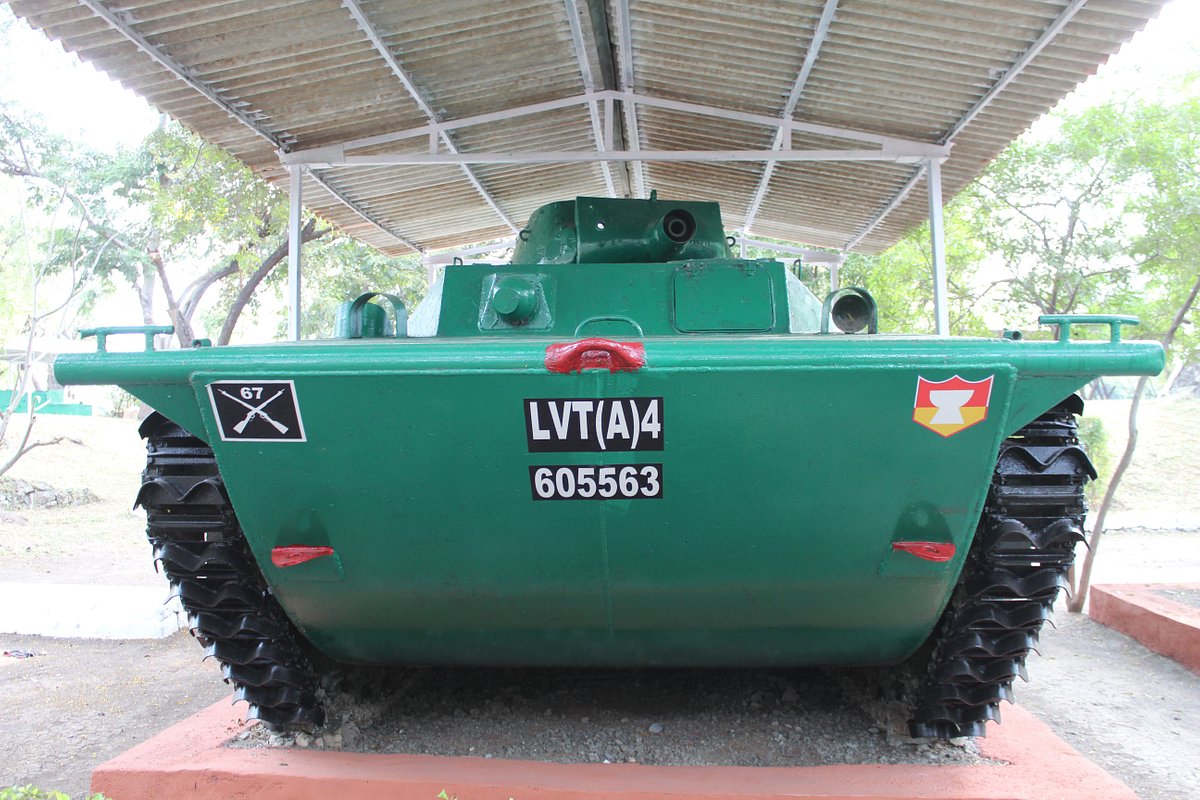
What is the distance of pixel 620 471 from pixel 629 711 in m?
1.80

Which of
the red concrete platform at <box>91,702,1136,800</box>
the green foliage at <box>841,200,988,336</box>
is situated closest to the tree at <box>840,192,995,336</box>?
the green foliage at <box>841,200,988,336</box>

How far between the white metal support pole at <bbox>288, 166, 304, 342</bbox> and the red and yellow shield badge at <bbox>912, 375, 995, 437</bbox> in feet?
16.3

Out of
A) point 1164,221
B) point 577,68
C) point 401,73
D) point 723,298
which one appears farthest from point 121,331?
point 1164,221

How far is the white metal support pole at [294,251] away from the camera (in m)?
6.82

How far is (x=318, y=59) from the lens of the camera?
19.3ft

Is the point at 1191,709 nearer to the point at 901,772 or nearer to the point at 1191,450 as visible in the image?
the point at 901,772

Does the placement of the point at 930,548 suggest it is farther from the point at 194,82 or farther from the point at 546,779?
the point at 194,82

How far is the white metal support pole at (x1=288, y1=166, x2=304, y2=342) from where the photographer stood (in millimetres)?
6820

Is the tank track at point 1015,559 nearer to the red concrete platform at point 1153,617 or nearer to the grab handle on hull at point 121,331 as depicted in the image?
the grab handle on hull at point 121,331

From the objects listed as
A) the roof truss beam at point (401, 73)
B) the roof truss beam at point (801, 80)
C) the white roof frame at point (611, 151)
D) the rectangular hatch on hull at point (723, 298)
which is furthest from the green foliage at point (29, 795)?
the roof truss beam at point (801, 80)

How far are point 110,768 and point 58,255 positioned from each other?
14105 mm

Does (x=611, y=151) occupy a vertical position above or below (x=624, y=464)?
above

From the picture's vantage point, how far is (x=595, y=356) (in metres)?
2.68

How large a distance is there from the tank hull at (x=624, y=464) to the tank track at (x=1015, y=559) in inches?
4.6
